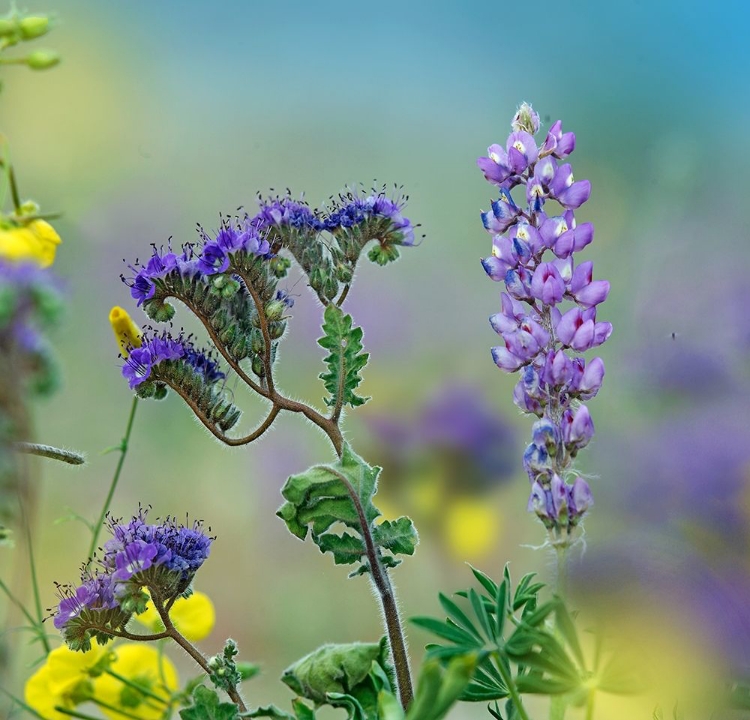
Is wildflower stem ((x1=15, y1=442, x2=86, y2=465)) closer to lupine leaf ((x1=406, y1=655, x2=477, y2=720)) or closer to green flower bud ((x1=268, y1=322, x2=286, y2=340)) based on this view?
green flower bud ((x1=268, y1=322, x2=286, y2=340))

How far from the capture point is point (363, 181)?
3.76ft

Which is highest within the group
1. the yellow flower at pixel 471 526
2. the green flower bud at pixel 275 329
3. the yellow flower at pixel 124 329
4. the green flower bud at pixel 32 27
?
the green flower bud at pixel 32 27

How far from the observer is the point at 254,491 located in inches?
42.4

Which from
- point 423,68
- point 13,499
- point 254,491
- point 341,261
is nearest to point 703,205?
point 423,68

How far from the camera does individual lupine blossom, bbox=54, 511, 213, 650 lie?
1.49ft

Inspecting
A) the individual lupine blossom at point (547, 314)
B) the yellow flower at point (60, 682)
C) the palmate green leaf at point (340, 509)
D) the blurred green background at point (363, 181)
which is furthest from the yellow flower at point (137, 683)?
the blurred green background at point (363, 181)

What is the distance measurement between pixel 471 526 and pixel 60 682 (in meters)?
0.54

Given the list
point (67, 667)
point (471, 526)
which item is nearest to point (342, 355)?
point (67, 667)

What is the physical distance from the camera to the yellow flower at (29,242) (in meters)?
0.46

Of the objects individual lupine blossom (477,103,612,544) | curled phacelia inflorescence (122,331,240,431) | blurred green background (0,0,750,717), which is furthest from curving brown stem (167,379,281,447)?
blurred green background (0,0,750,717)

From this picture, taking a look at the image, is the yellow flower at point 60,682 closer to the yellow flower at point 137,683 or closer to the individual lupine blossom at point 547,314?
the yellow flower at point 137,683

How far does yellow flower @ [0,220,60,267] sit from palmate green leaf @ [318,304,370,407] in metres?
0.15

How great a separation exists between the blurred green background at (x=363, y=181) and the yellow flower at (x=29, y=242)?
521mm

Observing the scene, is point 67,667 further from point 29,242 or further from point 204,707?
point 29,242
